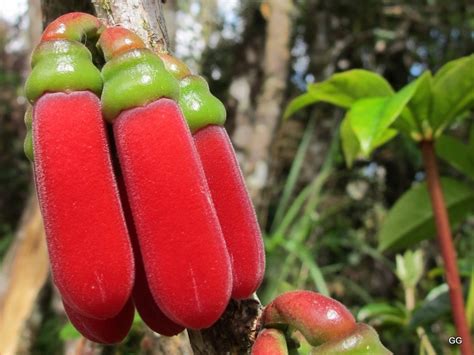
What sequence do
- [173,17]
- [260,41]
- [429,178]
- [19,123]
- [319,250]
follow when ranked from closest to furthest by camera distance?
[429,178]
[173,17]
[319,250]
[260,41]
[19,123]

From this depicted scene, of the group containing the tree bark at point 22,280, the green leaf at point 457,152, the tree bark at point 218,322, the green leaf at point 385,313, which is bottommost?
the tree bark at point 22,280

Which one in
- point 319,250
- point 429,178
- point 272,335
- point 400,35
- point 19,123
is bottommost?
point 19,123

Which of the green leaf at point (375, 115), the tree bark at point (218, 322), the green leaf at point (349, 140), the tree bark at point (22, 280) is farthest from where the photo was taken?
the tree bark at point (22, 280)

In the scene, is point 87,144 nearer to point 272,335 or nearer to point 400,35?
point 272,335

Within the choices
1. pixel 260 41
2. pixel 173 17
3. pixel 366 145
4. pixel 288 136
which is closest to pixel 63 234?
pixel 366 145

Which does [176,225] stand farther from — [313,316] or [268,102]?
[268,102]

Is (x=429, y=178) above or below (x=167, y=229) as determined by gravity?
below

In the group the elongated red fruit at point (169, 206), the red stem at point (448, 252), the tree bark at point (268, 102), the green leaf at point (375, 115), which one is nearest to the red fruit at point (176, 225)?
the elongated red fruit at point (169, 206)

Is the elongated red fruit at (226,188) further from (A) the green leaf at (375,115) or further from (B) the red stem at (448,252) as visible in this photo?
(B) the red stem at (448,252)
